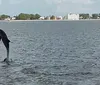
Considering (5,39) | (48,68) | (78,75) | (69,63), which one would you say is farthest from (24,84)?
(69,63)

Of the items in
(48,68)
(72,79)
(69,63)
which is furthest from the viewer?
(69,63)

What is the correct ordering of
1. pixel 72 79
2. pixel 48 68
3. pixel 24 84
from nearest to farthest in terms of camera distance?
pixel 24 84, pixel 72 79, pixel 48 68

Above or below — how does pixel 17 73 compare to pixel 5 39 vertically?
below

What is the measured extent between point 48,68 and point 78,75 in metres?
4.50

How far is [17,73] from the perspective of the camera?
91.1 ft

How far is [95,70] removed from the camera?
1163 inches

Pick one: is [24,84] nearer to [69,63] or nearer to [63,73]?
[63,73]

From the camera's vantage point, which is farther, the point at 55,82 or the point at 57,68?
the point at 57,68

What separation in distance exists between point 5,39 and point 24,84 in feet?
10.8

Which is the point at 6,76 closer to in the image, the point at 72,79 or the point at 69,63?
the point at 72,79

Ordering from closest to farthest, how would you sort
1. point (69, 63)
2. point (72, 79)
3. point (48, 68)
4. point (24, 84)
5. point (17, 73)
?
1. point (24, 84)
2. point (72, 79)
3. point (17, 73)
4. point (48, 68)
5. point (69, 63)

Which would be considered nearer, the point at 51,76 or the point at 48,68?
the point at 51,76

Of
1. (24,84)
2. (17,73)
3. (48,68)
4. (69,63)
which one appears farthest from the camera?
(69,63)

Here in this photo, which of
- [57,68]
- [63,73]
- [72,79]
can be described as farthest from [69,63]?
[72,79]
